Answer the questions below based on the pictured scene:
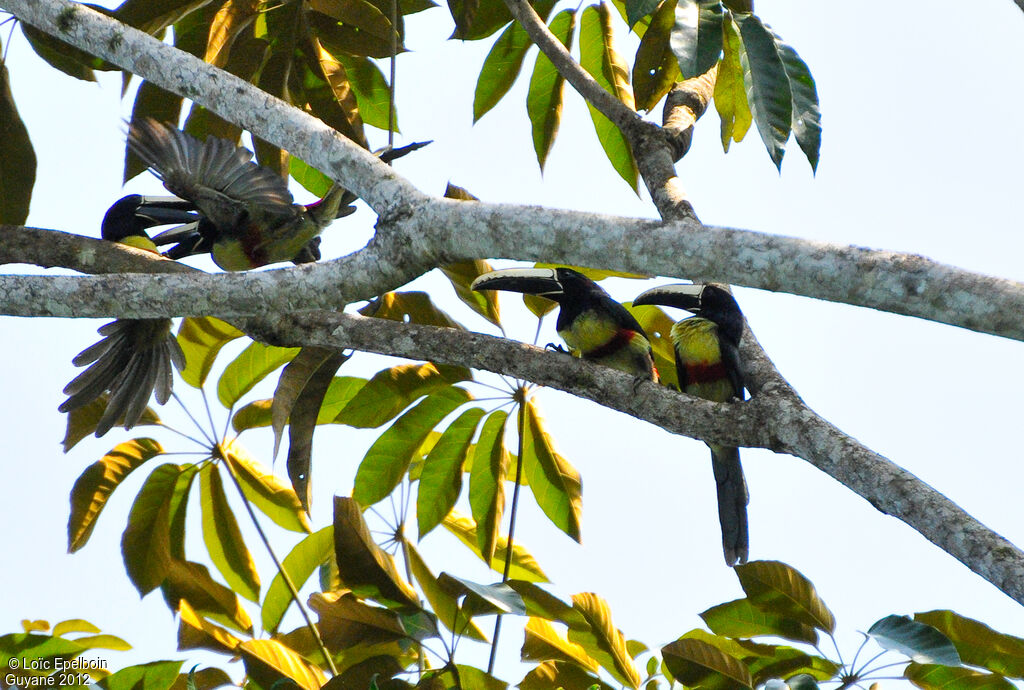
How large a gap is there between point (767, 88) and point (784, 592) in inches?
55.8

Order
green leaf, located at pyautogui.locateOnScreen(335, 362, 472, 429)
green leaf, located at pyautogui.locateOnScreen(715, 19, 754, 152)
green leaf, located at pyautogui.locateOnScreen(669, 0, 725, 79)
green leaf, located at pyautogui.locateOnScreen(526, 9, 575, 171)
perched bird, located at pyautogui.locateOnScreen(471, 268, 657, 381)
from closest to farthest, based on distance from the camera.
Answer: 1. green leaf, located at pyautogui.locateOnScreen(669, 0, 725, 79)
2. green leaf, located at pyautogui.locateOnScreen(335, 362, 472, 429)
3. green leaf, located at pyautogui.locateOnScreen(715, 19, 754, 152)
4. perched bird, located at pyautogui.locateOnScreen(471, 268, 657, 381)
5. green leaf, located at pyautogui.locateOnScreen(526, 9, 575, 171)

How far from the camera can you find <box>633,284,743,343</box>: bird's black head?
360 centimetres

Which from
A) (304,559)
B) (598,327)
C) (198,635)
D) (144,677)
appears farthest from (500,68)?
(144,677)

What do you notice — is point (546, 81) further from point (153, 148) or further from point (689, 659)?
point (689, 659)

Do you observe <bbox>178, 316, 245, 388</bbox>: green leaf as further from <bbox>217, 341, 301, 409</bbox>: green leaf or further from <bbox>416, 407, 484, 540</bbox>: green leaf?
<bbox>416, 407, 484, 540</bbox>: green leaf

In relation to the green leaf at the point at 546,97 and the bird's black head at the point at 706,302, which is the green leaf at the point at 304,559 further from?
the green leaf at the point at 546,97

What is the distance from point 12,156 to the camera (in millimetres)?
3357

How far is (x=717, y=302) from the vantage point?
367cm

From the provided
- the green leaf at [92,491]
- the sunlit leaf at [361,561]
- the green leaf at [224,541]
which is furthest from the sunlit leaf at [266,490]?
the sunlit leaf at [361,561]

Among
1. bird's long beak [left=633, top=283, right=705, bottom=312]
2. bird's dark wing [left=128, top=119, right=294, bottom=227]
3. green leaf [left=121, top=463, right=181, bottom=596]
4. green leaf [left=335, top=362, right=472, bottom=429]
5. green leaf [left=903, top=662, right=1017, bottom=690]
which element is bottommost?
green leaf [left=903, top=662, right=1017, bottom=690]

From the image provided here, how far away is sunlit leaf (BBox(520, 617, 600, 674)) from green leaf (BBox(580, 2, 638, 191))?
204 cm

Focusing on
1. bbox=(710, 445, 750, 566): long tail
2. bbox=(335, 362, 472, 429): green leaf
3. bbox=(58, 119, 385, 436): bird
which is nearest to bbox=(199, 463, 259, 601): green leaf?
bbox=(58, 119, 385, 436): bird

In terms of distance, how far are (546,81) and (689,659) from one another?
2491 mm

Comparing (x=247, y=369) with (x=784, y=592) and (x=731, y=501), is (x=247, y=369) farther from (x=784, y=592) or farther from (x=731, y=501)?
(x=784, y=592)
